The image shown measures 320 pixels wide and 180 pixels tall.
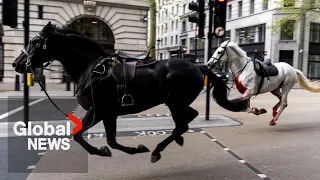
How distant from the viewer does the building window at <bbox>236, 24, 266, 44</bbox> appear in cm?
3859

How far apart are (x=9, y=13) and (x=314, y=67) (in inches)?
1577

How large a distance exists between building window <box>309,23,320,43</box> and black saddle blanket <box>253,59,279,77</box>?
35233 millimetres

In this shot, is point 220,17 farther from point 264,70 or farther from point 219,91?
point 219,91

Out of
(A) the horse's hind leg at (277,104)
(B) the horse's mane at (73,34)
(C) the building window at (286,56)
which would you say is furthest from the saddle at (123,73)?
(C) the building window at (286,56)

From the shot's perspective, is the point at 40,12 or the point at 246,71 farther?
the point at 40,12

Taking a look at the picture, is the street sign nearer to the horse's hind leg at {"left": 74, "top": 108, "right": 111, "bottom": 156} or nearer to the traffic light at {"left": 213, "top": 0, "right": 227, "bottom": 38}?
the traffic light at {"left": 213, "top": 0, "right": 227, "bottom": 38}

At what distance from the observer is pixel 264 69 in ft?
24.6

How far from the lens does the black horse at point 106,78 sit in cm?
410

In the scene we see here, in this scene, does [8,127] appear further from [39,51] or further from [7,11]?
[39,51]

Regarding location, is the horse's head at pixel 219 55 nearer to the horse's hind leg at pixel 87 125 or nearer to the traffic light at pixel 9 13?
the horse's hind leg at pixel 87 125

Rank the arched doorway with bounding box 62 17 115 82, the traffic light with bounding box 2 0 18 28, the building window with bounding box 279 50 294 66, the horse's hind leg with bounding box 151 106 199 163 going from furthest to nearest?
1. the building window with bounding box 279 50 294 66
2. the arched doorway with bounding box 62 17 115 82
3. the traffic light with bounding box 2 0 18 28
4. the horse's hind leg with bounding box 151 106 199 163

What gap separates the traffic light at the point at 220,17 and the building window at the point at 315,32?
3491 centimetres

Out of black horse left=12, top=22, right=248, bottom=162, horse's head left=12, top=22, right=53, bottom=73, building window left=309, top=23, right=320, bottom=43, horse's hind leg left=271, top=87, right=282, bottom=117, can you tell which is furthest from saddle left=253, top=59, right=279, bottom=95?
building window left=309, top=23, right=320, bottom=43

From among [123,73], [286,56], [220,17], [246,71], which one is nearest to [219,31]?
[220,17]
